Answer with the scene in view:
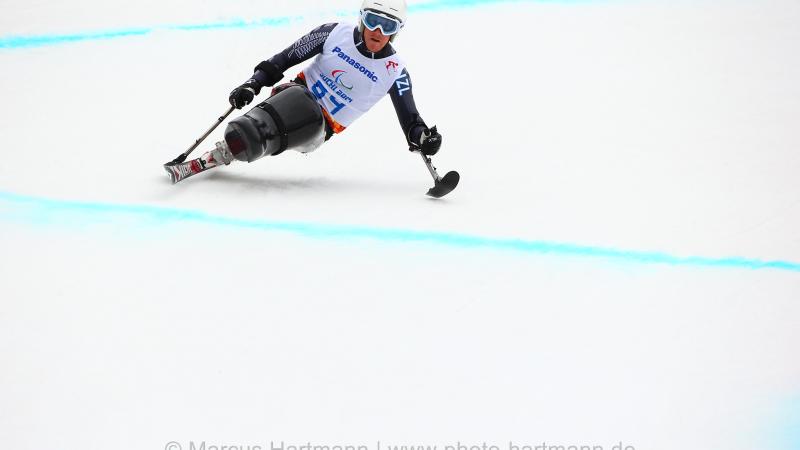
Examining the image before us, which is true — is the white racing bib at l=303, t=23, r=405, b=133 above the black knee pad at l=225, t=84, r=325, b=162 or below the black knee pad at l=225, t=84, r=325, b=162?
above

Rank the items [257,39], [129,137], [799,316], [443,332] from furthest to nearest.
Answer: [257,39]
[129,137]
[799,316]
[443,332]

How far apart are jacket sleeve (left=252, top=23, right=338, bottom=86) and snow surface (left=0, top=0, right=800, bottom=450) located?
56 cm

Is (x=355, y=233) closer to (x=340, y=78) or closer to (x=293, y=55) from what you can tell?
(x=340, y=78)

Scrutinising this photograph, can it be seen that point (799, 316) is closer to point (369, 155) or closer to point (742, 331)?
point (742, 331)

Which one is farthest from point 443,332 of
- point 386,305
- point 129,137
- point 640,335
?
point 129,137

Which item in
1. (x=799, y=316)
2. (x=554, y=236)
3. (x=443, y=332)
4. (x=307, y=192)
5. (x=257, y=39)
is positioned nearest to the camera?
(x=443, y=332)

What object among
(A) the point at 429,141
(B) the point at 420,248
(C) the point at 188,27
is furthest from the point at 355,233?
(C) the point at 188,27

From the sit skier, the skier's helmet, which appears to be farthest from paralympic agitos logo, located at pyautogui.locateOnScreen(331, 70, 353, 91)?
the skier's helmet

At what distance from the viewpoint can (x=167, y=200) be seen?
3.71 meters

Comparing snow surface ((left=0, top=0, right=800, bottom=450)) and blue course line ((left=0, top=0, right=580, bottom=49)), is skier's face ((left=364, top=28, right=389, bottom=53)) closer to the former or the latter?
snow surface ((left=0, top=0, right=800, bottom=450))

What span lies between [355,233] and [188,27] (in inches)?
134

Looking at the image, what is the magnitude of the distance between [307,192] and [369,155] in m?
0.81

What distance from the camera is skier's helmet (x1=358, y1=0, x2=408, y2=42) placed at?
3832 mm

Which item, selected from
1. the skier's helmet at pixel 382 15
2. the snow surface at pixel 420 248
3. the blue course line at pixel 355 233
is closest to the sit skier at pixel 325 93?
the skier's helmet at pixel 382 15
